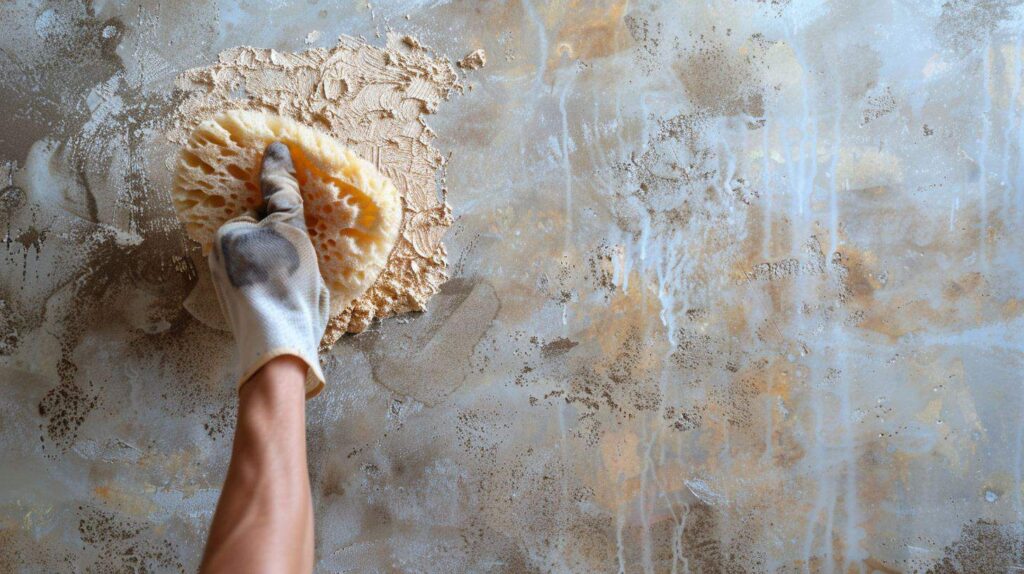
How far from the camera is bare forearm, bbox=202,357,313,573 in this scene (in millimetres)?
1070

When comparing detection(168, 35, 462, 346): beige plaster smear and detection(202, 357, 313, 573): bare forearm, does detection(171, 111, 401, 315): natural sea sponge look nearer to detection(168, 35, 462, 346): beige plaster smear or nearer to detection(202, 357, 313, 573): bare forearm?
detection(168, 35, 462, 346): beige plaster smear

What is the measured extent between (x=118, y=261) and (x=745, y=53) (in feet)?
5.05

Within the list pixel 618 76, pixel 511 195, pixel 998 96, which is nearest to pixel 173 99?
pixel 511 195

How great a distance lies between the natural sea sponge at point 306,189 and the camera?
1.30 metres

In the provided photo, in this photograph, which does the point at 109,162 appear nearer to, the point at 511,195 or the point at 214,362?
the point at 214,362

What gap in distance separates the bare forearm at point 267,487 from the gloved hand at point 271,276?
42mm

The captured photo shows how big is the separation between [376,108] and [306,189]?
0.95ft

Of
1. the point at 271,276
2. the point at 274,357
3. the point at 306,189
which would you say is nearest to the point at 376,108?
the point at 306,189

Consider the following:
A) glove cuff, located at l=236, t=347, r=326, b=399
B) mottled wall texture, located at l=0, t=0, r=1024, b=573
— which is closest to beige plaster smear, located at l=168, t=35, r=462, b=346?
mottled wall texture, located at l=0, t=0, r=1024, b=573

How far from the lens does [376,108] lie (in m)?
1.49

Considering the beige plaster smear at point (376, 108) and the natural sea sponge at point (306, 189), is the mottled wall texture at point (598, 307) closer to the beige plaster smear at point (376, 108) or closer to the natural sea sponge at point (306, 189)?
the beige plaster smear at point (376, 108)

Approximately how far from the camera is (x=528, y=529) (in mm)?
1454

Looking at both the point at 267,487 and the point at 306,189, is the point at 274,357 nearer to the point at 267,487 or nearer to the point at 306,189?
the point at 267,487

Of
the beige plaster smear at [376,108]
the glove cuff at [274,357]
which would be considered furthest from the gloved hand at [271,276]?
the beige plaster smear at [376,108]
